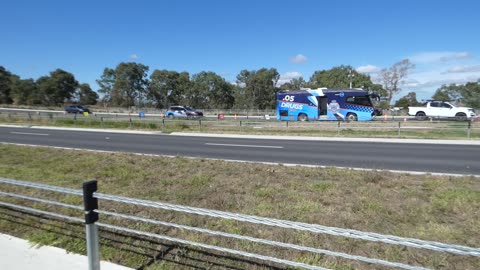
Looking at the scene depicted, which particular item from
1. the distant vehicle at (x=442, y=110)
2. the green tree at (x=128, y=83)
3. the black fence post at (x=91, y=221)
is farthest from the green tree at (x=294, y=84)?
the black fence post at (x=91, y=221)

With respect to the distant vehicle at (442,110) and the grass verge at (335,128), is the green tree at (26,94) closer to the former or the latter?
the grass verge at (335,128)

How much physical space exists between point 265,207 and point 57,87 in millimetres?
107752

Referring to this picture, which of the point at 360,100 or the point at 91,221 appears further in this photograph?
the point at 360,100

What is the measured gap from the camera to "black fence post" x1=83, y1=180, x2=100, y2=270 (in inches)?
135

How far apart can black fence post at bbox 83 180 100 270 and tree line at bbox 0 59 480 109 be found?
270 feet

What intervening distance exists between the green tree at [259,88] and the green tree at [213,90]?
808cm

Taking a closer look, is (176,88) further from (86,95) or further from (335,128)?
(335,128)

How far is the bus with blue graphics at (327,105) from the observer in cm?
3027

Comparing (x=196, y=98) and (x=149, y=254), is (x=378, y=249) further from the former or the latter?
(x=196, y=98)

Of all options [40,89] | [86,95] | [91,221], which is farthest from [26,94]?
[91,221]

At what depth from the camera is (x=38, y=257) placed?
4.16 meters

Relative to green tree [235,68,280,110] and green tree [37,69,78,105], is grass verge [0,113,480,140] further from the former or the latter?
green tree [37,69,78,105]

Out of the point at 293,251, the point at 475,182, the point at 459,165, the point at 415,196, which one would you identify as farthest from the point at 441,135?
the point at 293,251

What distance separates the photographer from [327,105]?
31.5 meters
